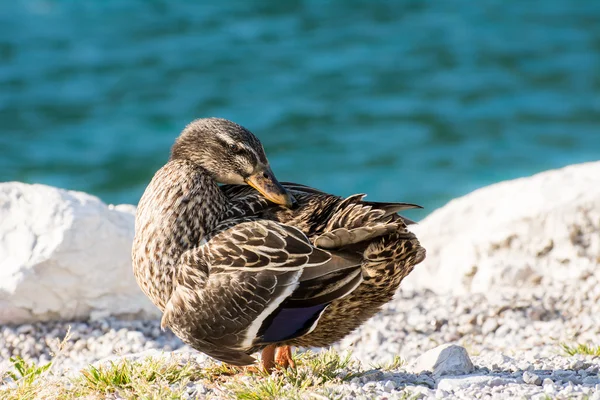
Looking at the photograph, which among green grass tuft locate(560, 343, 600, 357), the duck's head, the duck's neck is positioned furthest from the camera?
green grass tuft locate(560, 343, 600, 357)

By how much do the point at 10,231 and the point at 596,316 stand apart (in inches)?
157

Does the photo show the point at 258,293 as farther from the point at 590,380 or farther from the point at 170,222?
the point at 590,380

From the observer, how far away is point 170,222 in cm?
462

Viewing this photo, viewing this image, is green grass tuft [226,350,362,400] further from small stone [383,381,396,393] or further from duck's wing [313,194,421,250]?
duck's wing [313,194,421,250]

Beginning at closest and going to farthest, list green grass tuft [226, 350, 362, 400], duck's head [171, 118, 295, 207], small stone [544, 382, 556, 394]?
small stone [544, 382, 556, 394] → green grass tuft [226, 350, 362, 400] → duck's head [171, 118, 295, 207]

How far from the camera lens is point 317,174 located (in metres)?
13.0

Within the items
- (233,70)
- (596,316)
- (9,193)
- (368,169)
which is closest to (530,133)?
(368,169)

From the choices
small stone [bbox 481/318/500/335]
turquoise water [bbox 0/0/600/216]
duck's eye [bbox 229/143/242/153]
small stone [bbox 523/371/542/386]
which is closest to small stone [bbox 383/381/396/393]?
small stone [bbox 523/371/542/386]

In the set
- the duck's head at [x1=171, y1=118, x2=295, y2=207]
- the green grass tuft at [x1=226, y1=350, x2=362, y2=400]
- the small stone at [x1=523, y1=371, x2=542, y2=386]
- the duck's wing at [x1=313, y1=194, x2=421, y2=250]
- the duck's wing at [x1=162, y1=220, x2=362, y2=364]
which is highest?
the duck's head at [x1=171, y1=118, x2=295, y2=207]

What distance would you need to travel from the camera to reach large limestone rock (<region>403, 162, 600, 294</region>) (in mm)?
7438

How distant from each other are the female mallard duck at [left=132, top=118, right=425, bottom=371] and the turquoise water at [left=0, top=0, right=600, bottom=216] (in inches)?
299

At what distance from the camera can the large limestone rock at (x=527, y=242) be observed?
293 inches

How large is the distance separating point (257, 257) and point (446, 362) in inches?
41.5

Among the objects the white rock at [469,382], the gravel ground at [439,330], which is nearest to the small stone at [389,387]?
the white rock at [469,382]
